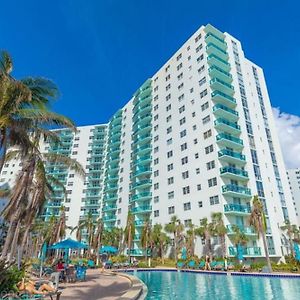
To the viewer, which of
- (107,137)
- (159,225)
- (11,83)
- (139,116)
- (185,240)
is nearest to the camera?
(11,83)

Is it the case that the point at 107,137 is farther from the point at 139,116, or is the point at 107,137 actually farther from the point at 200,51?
the point at 200,51

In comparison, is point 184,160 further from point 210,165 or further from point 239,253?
point 239,253

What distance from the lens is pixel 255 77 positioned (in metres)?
56.5

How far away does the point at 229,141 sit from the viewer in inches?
1697

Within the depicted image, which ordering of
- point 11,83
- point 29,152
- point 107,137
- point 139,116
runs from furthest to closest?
point 107,137 → point 139,116 → point 29,152 → point 11,83

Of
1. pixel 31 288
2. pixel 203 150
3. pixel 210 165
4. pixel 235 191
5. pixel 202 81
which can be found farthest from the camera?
pixel 202 81

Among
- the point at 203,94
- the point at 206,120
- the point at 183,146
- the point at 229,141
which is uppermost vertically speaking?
the point at 203,94

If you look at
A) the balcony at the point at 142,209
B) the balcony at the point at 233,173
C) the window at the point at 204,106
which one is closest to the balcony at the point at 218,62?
the window at the point at 204,106

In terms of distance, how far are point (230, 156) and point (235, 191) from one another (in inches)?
214

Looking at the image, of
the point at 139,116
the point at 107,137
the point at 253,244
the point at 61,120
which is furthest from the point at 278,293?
the point at 107,137

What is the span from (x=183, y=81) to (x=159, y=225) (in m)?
29.4

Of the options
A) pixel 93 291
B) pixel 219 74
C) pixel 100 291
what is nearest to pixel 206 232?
pixel 100 291

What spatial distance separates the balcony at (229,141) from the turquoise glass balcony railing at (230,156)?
1653mm

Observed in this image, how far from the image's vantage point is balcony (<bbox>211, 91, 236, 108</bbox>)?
46.7 metres
